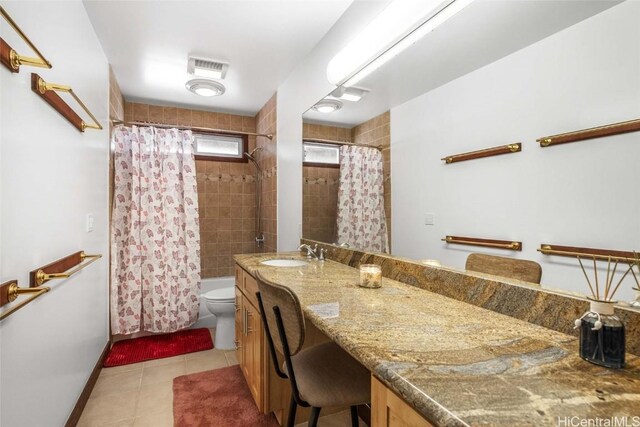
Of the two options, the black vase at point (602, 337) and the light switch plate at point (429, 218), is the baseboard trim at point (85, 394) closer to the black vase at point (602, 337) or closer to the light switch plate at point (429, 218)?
the light switch plate at point (429, 218)

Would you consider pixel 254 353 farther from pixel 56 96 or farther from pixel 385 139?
pixel 56 96

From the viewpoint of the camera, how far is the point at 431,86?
1.29m

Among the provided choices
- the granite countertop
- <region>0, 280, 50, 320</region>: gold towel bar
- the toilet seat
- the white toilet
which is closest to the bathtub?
the toilet seat

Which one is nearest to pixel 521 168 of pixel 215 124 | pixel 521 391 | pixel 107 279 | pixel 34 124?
pixel 521 391

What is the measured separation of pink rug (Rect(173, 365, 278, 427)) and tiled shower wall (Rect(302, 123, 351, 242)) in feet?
3.59

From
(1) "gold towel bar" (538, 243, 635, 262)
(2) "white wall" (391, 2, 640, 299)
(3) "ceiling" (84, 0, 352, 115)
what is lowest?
(1) "gold towel bar" (538, 243, 635, 262)

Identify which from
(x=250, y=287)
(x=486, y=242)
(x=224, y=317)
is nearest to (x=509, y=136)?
(x=486, y=242)

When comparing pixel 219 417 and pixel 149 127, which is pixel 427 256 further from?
pixel 149 127

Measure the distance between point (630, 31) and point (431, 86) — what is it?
0.64 meters

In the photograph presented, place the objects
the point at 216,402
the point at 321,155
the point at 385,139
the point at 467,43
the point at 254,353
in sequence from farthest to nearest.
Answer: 1. the point at 321,155
2. the point at 216,402
3. the point at 254,353
4. the point at 385,139
5. the point at 467,43

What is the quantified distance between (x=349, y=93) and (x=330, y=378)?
1.52m

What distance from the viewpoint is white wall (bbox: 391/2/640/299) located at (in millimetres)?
732

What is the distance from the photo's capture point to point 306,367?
117cm

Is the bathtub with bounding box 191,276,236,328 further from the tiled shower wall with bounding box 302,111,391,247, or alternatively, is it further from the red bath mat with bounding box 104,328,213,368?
the tiled shower wall with bounding box 302,111,391,247
